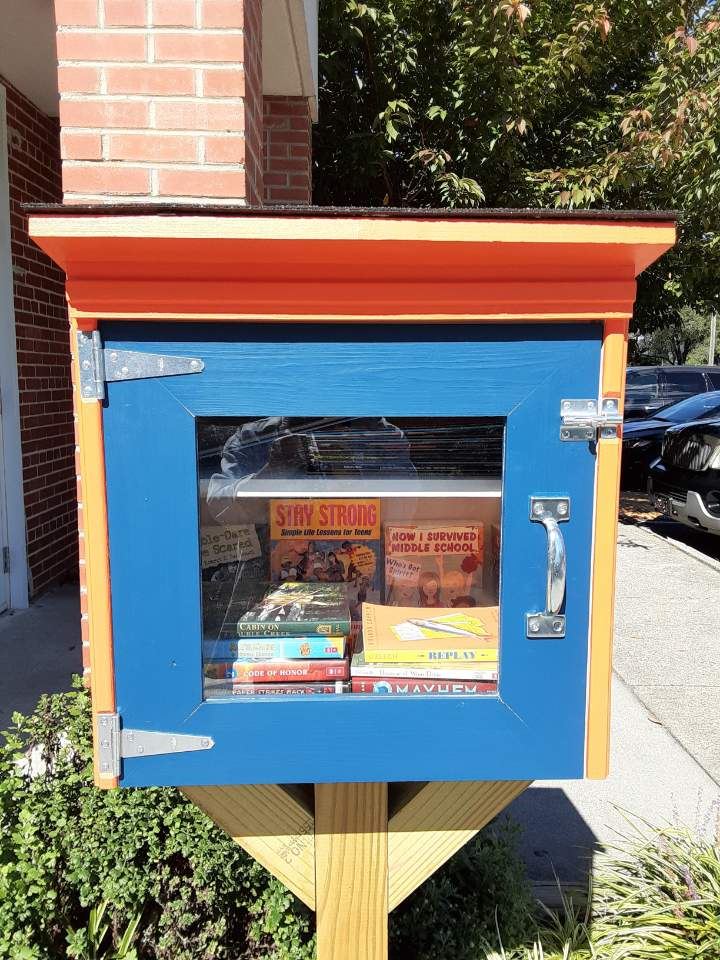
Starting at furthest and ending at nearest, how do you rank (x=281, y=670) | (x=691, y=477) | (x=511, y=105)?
(x=691, y=477) < (x=511, y=105) < (x=281, y=670)

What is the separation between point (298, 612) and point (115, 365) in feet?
1.94

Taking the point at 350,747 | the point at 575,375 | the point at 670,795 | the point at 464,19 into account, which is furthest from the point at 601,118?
the point at 350,747

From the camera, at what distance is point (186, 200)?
6.57ft

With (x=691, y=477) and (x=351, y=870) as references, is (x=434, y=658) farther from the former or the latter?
(x=691, y=477)

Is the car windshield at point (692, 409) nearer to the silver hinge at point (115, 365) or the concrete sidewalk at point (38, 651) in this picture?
the concrete sidewalk at point (38, 651)

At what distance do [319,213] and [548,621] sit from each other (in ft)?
2.53

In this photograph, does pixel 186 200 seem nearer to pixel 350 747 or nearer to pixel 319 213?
pixel 319 213

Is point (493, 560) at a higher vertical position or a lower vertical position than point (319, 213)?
lower

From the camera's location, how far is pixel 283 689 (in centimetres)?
142

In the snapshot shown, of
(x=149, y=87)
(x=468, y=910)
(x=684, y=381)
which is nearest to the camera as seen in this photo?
(x=149, y=87)

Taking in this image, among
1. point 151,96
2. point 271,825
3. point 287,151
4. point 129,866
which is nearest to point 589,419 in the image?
point 271,825

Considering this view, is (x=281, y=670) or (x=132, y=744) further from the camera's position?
(x=281, y=670)

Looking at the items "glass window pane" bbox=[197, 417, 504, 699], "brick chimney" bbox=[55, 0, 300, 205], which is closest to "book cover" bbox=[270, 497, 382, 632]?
"glass window pane" bbox=[197, 417, 504, 699]

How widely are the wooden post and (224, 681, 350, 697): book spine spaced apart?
0.29 metres
